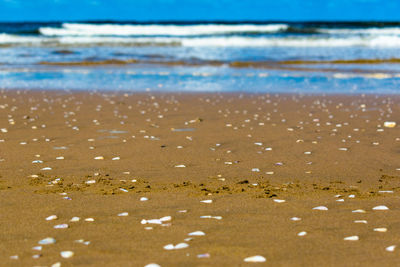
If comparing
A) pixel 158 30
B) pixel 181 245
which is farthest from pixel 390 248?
pixel 158 30

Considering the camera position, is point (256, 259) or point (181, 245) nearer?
point (256, 259)

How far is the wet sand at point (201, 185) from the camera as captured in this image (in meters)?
4.58

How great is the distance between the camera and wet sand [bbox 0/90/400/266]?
458cm

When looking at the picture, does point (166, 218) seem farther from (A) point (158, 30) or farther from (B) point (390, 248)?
(A) point (158, 30)

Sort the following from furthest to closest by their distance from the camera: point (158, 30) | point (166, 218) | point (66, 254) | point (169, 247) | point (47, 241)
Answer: point (158, 30), point (166, 218), point (47, 241), point (169, 247), point (66, 254)

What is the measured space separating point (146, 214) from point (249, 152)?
3.36 metres

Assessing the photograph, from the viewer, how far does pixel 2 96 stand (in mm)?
15789

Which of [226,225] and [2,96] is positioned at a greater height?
[2,96]

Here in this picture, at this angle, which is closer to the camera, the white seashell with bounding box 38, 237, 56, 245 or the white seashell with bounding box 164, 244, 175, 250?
the white seashell with bounding box 164, 244, 175, 250

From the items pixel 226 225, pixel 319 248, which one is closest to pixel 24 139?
pixel 226 225

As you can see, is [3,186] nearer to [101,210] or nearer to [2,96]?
[101,210]

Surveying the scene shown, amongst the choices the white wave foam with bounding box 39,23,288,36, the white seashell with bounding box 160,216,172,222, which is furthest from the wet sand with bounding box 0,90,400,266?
the white wave foam with bounding box 39,23,288,36

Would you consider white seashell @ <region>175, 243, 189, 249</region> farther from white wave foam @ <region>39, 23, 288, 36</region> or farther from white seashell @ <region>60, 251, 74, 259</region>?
white wave foam @ <region>39, 23, 288, 36</region>

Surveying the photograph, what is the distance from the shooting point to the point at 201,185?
679 cm
